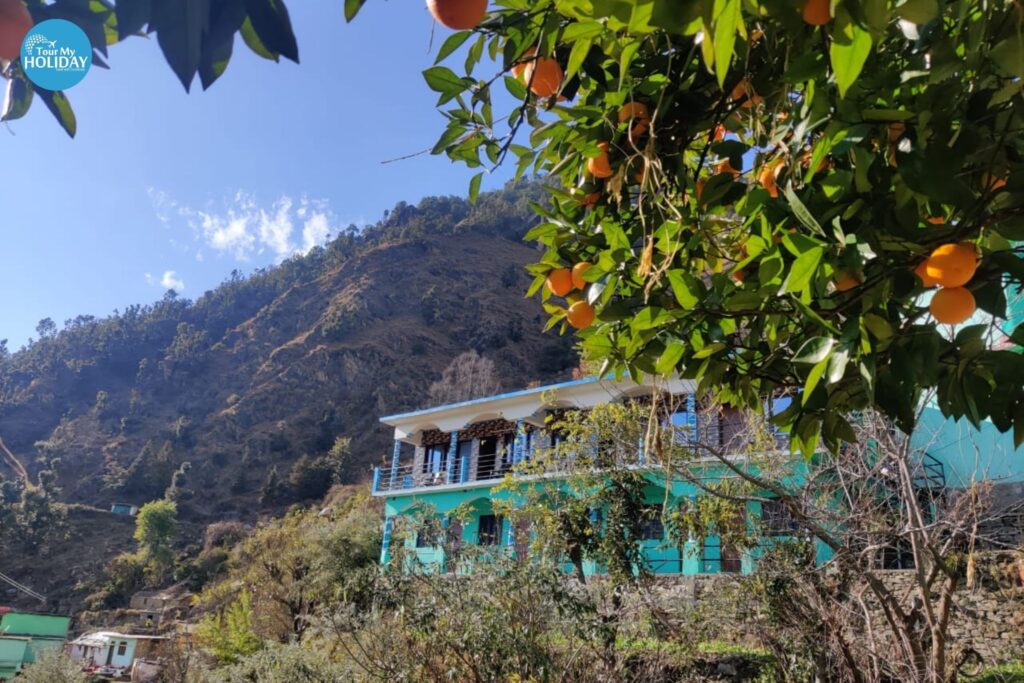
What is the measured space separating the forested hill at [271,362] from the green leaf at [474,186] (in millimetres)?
27482

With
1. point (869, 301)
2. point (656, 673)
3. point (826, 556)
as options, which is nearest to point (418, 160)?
point (869, 301)

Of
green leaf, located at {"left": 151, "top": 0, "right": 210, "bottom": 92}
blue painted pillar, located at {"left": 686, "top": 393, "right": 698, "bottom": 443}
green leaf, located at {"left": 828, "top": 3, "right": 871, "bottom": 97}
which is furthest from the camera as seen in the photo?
blue painted pillar, located at {"left": 686, "top": 393, "right": 698, "bottom": 443}

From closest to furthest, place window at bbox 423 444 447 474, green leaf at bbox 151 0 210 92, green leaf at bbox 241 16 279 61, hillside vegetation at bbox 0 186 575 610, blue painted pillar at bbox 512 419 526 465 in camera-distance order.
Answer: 1. green leaf at bbox 151 0 210 92
2. green leaf at bbox 241 16 279 61
3. blue painted pillar at bbox 512 419 526 465
4. window at bbox 423 444 447 474
5. hillside vegetation at bbox 0 186 575 610

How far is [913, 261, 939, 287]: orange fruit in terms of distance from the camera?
1.08m

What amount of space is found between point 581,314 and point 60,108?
106 centimetres

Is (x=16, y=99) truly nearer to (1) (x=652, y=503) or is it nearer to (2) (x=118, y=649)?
(1) (x=652, y=503)

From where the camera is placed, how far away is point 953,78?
112 centimetres

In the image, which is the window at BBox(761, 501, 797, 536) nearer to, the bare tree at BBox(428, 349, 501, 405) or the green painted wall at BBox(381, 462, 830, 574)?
the green painted wall at BBox(381, 462, 830, 574)

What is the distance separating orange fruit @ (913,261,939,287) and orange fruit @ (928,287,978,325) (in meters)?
0.03

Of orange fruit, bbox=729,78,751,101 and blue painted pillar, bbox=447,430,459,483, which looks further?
blue painted pillar, bbox=447,430,459,483

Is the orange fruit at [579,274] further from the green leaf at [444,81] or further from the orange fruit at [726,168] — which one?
the green leaf at [444,81]

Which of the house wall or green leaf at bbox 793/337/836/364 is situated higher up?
the house wall

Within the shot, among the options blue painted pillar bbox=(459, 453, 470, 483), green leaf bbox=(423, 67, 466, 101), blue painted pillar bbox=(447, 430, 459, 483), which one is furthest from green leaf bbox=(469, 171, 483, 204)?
blue painted pillar bbox=(447, 430, 459, 483)

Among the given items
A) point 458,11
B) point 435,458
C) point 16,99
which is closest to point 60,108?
point 16,99
